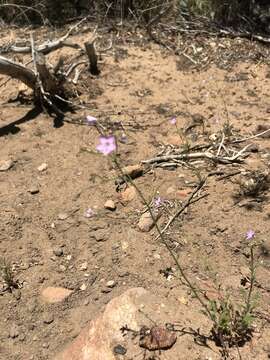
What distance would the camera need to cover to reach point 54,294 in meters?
2.88

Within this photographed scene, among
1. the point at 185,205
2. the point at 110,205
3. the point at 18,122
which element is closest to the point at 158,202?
the point at 185,205

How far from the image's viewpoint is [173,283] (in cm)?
279

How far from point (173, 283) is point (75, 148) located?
143 centimetres

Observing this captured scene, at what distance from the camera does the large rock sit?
8.12 ft

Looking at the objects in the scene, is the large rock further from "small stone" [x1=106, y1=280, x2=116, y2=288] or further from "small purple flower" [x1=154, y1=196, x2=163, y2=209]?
"small purple flower" [x1=154, y1=196, x2=163, y2=209]

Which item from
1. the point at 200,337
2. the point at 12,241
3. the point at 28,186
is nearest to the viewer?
the point at 200,337

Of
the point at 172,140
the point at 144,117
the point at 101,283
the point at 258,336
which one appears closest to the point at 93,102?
the point at 144,117

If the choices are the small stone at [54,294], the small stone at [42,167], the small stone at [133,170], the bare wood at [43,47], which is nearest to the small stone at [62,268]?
the small stone at [54,294]

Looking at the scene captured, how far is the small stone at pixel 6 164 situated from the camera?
12.2 ft

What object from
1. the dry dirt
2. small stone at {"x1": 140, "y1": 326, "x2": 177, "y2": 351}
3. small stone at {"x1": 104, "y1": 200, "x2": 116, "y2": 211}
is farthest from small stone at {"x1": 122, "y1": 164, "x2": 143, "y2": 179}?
small stone at {"x1": 140, "y1": 326, "x2": 177, "y2": 351}

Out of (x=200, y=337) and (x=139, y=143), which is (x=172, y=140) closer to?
(x=139, y=143)

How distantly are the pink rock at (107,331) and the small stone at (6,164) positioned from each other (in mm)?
1421

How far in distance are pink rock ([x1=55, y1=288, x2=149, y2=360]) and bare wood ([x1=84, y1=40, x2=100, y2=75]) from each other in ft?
8.13

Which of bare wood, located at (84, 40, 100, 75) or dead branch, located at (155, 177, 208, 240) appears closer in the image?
dead branch, located at (155, 177, 208, 240)
